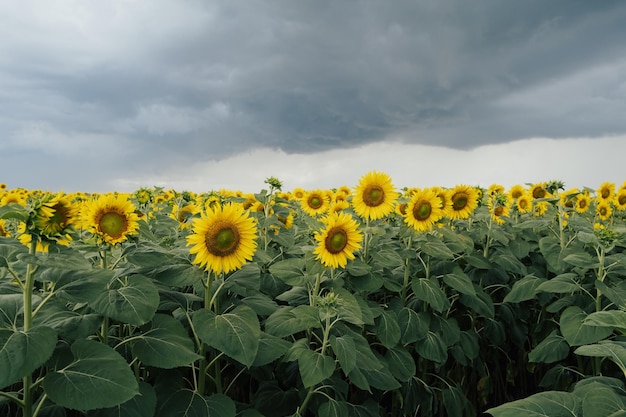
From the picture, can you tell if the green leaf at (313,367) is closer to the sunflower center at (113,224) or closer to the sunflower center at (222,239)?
the sunflower center at (222,239)

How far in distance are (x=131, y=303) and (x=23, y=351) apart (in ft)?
1.80

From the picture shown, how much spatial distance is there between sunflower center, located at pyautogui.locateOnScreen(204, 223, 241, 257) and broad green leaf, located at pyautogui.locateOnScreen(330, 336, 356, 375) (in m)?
0.84

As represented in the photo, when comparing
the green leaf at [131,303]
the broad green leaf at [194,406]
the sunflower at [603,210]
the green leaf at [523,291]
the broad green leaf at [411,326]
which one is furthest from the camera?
the sunflower at [603,210]

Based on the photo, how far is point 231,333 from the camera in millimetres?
2689

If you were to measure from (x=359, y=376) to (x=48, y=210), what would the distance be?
201cm

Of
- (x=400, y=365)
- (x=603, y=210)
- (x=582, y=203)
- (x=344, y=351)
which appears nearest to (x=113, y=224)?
(x=344, y=351)

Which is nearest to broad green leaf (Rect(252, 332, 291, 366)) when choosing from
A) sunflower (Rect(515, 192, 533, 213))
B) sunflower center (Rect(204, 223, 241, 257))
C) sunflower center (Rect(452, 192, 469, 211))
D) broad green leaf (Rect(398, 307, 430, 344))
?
sunflower center (Rect(204, 223, 241, 257))

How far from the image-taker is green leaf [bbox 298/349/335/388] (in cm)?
279

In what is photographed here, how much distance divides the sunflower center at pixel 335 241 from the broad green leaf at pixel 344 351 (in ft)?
2.57

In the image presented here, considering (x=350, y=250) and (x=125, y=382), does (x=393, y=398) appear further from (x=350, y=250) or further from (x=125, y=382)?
(x=125, y=382)

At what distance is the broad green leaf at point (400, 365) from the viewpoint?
3840 millimetres

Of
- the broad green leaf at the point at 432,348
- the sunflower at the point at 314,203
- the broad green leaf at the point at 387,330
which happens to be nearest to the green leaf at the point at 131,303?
the broad green leaf at the point at 387,330

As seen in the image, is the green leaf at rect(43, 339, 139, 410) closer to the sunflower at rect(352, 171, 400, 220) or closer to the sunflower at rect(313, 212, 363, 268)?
the sunflower at rect(313, 212, 363, 268)

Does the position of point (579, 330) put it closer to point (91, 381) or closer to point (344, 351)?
point (344, 351)
